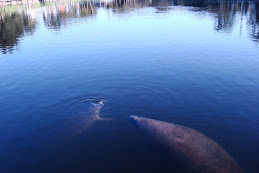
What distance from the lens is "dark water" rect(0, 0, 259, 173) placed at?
34.7 feet

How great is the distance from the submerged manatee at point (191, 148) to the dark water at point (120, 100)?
54 centimetres

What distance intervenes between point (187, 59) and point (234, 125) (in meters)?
13.6

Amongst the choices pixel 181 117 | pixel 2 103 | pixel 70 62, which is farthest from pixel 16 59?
pixel 181 117

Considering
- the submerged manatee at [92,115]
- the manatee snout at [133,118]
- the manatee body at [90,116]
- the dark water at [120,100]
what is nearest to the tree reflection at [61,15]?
the dark water at [120,100]

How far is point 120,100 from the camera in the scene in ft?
52.2

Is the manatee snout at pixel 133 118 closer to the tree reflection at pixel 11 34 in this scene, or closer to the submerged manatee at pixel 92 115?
the submerged manatee at pixel 92 115

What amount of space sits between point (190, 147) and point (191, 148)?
8 centimetres

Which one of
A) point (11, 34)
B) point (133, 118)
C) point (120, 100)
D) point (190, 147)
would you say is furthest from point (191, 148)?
point (11, 34)

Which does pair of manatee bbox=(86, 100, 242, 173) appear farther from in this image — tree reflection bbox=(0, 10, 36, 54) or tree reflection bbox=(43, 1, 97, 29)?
tree reflection bbox=(43, 1, 97, 29)

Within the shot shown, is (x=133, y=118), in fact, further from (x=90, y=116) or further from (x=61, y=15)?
(x=61, y=15)

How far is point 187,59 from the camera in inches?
996

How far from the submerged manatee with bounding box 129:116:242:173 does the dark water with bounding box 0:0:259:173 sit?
0.54 meters

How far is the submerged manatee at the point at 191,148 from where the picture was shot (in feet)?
29.6

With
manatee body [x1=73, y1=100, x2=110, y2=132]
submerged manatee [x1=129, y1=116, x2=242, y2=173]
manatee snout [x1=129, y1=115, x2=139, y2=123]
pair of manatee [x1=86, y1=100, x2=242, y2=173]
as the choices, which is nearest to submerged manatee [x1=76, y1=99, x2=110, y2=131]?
manatee body [x1=73, y1=100, x2=110, y2=132]
